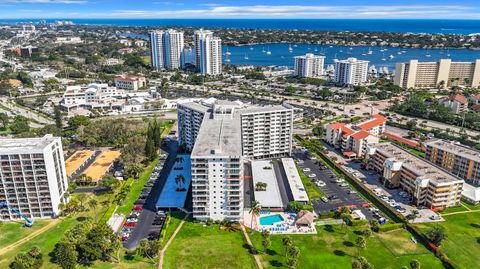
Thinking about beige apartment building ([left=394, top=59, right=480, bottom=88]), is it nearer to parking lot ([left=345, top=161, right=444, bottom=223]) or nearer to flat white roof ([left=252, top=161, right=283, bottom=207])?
parking lot ([left=345, top=161, right=444, bottom=223])

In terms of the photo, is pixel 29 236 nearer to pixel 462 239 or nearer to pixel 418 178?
pixel 418 178

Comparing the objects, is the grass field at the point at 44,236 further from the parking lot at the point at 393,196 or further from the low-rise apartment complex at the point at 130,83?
the low-rise apartment complex at the point at 130,83

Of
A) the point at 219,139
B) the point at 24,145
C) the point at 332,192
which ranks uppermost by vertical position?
the point at 219,139

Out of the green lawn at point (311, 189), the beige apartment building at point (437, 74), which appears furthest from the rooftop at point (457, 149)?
the beige apartment building at point (437, 74)

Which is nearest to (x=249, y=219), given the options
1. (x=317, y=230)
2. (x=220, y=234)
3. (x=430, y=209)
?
(x=220, y=234)

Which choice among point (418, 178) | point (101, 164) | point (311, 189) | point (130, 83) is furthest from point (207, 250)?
point (130, 83)

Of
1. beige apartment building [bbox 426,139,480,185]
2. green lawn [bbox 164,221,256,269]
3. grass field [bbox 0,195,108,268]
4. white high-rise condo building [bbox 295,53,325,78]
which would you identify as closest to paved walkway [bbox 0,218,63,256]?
grass field [bbox 0,195,108,268]
